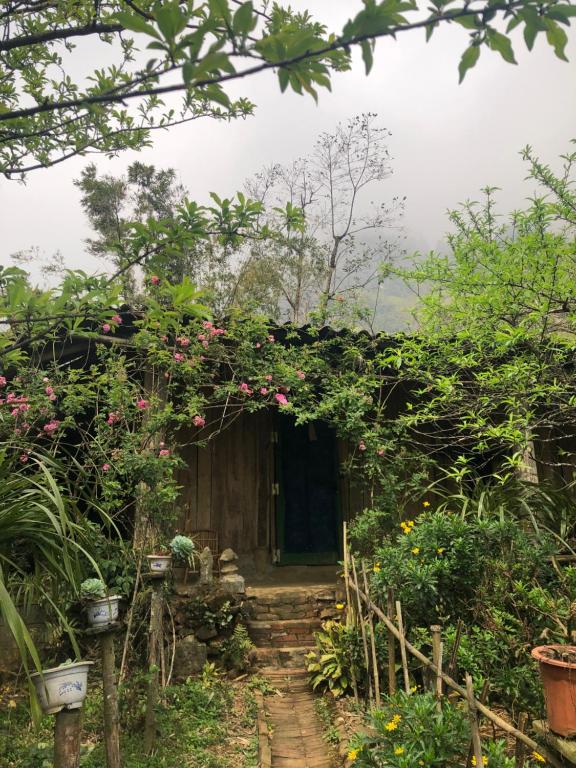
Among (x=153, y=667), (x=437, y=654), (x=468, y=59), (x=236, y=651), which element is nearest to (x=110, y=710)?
(x=153, y=667)

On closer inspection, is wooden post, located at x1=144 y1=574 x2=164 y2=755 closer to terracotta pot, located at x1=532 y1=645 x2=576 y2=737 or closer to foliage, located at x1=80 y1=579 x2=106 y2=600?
foliage, located at x1=80 y1=579 x2=106 y2=600

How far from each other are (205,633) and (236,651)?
12.4 inches

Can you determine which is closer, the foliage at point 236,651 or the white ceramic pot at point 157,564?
the white ceramic pot at point 157,564

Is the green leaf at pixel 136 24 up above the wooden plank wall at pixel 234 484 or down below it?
above

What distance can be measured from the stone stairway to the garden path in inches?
5.5

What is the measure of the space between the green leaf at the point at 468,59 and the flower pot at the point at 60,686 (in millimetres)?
2399

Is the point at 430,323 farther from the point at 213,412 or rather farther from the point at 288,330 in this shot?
the point at 213,412

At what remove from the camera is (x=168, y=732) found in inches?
135

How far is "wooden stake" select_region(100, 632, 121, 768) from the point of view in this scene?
2.55 m

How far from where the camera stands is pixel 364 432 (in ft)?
17.6

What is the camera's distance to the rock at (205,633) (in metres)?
4.71

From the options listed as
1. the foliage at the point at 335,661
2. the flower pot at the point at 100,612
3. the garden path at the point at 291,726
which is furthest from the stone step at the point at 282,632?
the flower pot at the point at 100,612

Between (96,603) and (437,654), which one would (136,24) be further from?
(437,654)

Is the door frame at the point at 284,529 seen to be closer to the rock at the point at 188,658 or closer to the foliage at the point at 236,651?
the foliage at the point at 236,651
